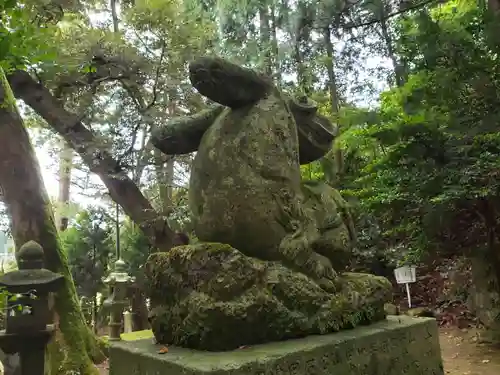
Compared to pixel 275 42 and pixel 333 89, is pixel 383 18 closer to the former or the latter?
pixel 275 42

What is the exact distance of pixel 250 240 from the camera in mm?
2656

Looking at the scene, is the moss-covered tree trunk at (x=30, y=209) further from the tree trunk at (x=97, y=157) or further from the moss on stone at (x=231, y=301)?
the moss on stone at (x=231, y=301)

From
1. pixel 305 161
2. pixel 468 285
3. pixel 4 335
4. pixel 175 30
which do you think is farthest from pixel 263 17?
pixel 4 335

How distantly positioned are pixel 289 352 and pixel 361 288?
90cm

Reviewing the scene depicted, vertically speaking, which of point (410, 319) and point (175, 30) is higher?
point (175, 30)

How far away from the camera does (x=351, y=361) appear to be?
7.88ft

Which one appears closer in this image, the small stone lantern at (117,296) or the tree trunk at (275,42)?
the small stone lantern at (117,296)

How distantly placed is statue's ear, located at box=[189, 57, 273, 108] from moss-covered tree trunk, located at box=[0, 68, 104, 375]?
16.7ft

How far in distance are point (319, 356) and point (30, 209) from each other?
19.7ft

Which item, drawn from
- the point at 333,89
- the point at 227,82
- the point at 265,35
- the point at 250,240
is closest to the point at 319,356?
the point at 250,240

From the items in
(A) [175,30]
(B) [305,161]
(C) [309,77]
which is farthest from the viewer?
(C) [309,77]

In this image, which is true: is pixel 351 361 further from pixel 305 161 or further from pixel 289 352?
pixel 305 161

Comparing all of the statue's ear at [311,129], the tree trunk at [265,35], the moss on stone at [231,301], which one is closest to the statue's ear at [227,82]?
the statue's ear at [311,129]

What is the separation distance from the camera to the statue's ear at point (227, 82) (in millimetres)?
2777
